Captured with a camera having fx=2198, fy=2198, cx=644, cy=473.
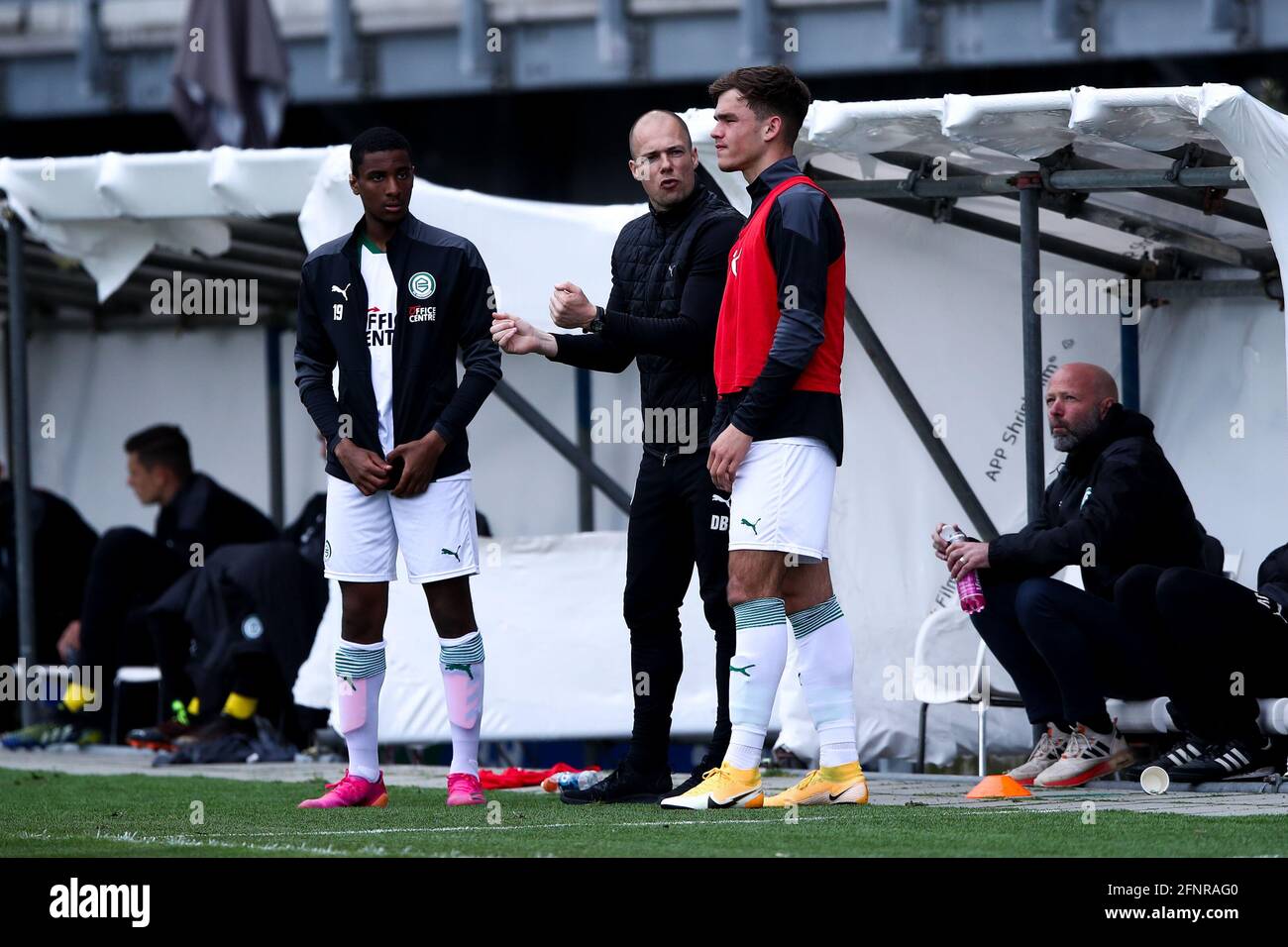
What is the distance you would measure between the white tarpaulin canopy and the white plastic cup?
5.78ft

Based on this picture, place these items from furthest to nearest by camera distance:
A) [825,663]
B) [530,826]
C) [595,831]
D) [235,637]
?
[235,637]
[825,663]
[530,826]
[595,831]

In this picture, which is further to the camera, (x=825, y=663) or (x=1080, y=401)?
(x=1080, y=401)

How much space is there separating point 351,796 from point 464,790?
32cm

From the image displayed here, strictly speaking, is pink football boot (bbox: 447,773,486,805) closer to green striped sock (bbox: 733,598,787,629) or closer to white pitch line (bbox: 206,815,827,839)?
white pitch line (bbox: 206,815,827,839)

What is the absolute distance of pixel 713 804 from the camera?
5629mm

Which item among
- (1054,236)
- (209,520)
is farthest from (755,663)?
(209,520)

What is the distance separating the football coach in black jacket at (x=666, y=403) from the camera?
5980 millimetres

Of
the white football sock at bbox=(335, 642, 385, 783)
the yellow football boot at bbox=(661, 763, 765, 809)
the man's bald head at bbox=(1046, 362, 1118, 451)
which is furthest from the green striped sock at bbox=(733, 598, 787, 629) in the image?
the man's bald head at bbox=(1046, 362, 1118, 451)

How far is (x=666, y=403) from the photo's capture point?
607 centimetres

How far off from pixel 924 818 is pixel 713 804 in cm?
57

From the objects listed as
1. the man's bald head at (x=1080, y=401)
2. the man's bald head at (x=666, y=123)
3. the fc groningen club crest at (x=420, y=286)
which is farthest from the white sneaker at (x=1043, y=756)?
the fc groningen club crest at (x=420, y=286)

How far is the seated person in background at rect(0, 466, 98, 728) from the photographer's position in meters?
10.3

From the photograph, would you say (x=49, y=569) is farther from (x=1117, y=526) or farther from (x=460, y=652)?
(x=1117, y=526)

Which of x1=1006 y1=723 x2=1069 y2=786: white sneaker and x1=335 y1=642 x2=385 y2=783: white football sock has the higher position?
x1=335 y1=642 x2=385 y2=783: white football sock
